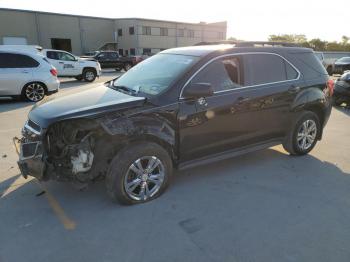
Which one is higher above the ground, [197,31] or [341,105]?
[197,31]

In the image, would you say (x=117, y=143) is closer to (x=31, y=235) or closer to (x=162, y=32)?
(x=31, y=235)

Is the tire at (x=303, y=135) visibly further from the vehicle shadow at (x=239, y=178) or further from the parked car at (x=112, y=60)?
the parked car at (x=112, y=60)

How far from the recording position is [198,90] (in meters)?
3.85

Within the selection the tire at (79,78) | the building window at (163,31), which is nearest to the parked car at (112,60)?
the tire at (79,78)

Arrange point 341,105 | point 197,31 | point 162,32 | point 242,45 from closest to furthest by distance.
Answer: point 242,45 → point 341,105 → point 162,32 → point 197,31

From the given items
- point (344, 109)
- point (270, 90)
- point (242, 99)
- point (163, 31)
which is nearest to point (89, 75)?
point (344, 109)

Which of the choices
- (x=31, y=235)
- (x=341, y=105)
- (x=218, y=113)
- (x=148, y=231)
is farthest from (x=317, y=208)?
(x=341, y=105)

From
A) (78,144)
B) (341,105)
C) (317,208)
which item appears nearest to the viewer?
(78,144)

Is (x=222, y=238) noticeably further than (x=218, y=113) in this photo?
No

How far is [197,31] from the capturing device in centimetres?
5466

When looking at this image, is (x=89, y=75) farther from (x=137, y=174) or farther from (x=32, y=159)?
(x=137, y=174)

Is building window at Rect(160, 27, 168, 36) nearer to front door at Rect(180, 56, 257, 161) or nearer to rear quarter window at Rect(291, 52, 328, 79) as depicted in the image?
rear quarter window at Rect(291, 52, 328, 79)

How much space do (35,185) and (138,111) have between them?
192cm

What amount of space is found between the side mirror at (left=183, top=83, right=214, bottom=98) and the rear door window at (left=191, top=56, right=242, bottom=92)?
0.20m
